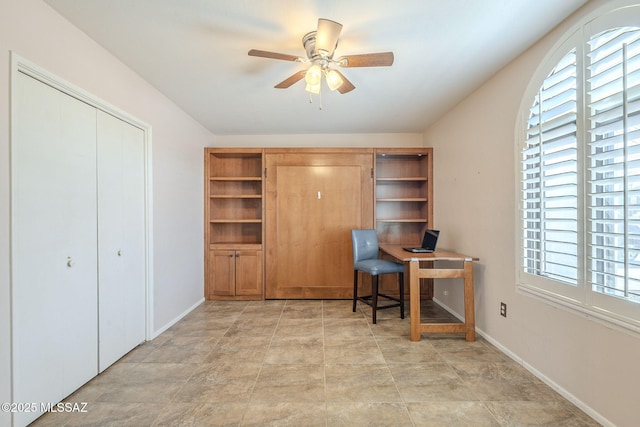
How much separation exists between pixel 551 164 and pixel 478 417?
1631 millimetres

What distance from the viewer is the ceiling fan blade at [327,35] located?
1.49 m

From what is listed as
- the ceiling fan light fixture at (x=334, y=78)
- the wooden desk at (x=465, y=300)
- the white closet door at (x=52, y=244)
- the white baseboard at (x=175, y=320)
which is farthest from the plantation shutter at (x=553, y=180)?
the white baseboard at (x=175, y=320)

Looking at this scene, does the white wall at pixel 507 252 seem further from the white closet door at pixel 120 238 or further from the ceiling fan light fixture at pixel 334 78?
the white closet door at pixel 120 238

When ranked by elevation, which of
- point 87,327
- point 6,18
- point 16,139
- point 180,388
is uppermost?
point 6,18

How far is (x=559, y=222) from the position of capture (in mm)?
1729

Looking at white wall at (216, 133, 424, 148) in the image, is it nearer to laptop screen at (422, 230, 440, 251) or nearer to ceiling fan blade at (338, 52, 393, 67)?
laptop screen at (422, 230, 440, 251)

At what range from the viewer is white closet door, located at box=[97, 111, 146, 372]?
80.1 inches

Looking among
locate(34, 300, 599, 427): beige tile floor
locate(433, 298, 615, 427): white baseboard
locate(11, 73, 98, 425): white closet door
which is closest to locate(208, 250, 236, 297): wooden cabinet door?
locate(34, 300, 599, 427): beige tile floor

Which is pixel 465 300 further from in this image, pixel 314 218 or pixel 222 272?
pixel 222 272

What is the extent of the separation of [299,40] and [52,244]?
2.05 m

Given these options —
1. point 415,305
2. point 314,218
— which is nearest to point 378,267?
point 415,305

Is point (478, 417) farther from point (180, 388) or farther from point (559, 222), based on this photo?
point (180, 388)

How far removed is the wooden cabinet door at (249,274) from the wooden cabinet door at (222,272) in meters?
0.08

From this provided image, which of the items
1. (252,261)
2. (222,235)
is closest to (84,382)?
(252,261)
